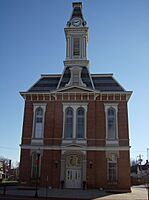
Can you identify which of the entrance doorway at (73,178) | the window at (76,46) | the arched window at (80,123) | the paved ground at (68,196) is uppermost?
the window at (76,46)

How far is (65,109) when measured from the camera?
32875 mm

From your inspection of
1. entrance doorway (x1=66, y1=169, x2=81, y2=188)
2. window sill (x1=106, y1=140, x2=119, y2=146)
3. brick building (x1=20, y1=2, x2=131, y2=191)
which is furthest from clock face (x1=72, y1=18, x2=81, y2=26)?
entrance doorway (x1=66, y1=169, x2=81, y2=188)

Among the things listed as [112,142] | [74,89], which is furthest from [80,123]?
[112,142]

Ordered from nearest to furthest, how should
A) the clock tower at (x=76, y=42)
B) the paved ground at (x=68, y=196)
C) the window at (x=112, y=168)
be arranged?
the paved ground at (x=68, y=196) < the window at (x=112, y=168) < the clock tower at (x=76, y=42)

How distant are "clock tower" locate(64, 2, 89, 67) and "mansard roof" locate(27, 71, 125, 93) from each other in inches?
52.1

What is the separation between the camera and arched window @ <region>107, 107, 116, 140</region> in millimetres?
31906

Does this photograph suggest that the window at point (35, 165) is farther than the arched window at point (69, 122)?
No

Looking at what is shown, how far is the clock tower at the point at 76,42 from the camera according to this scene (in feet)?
121

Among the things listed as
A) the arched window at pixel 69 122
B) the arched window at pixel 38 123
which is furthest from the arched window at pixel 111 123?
the arched window at pixel 38 123

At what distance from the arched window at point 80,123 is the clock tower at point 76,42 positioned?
722cm

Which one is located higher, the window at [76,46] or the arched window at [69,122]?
the window at [76,46]

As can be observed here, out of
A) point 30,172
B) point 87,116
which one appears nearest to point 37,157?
point 30,172

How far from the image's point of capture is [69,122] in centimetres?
3259

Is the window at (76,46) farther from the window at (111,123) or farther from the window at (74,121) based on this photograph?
the window at (111,123)
